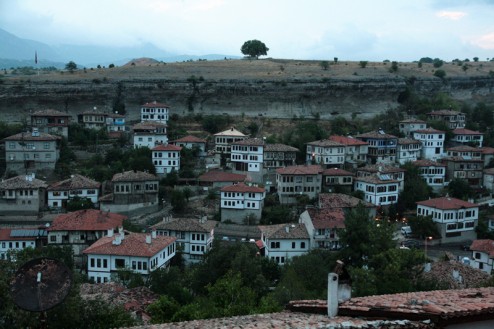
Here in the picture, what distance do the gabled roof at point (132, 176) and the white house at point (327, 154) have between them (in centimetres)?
1126

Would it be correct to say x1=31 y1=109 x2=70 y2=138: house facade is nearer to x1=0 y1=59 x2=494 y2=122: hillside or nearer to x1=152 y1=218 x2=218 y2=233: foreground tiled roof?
x1=0 y1=59 x2=494 y2=122: hillside

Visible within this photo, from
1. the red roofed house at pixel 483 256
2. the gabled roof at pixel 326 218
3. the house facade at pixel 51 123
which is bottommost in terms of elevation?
the red roofed house at pixel 483 256

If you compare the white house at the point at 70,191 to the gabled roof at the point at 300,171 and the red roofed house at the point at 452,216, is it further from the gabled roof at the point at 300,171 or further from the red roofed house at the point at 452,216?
the red roofed house at the point at 452,216

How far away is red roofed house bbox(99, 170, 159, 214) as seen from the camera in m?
33.0

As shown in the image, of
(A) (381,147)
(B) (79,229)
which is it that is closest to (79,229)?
(B) (79,229)

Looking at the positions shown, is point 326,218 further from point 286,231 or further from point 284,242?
point 284,242

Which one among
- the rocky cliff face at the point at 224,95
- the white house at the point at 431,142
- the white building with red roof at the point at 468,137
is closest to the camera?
the white house at the point at 431,142

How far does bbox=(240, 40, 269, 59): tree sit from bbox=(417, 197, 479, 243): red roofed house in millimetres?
51071

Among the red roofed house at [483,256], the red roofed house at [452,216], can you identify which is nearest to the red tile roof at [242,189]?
the red roofed house at [452,216]

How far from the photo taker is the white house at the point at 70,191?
32.9m

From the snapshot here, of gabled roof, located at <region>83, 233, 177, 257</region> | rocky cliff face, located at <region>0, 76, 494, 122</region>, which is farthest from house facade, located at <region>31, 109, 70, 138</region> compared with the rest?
gabled roof, located at <region>83, 233, 177, 257</region>

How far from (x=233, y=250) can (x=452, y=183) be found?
19.9 metres

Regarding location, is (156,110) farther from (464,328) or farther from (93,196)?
(464,328)

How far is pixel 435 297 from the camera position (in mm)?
7230
